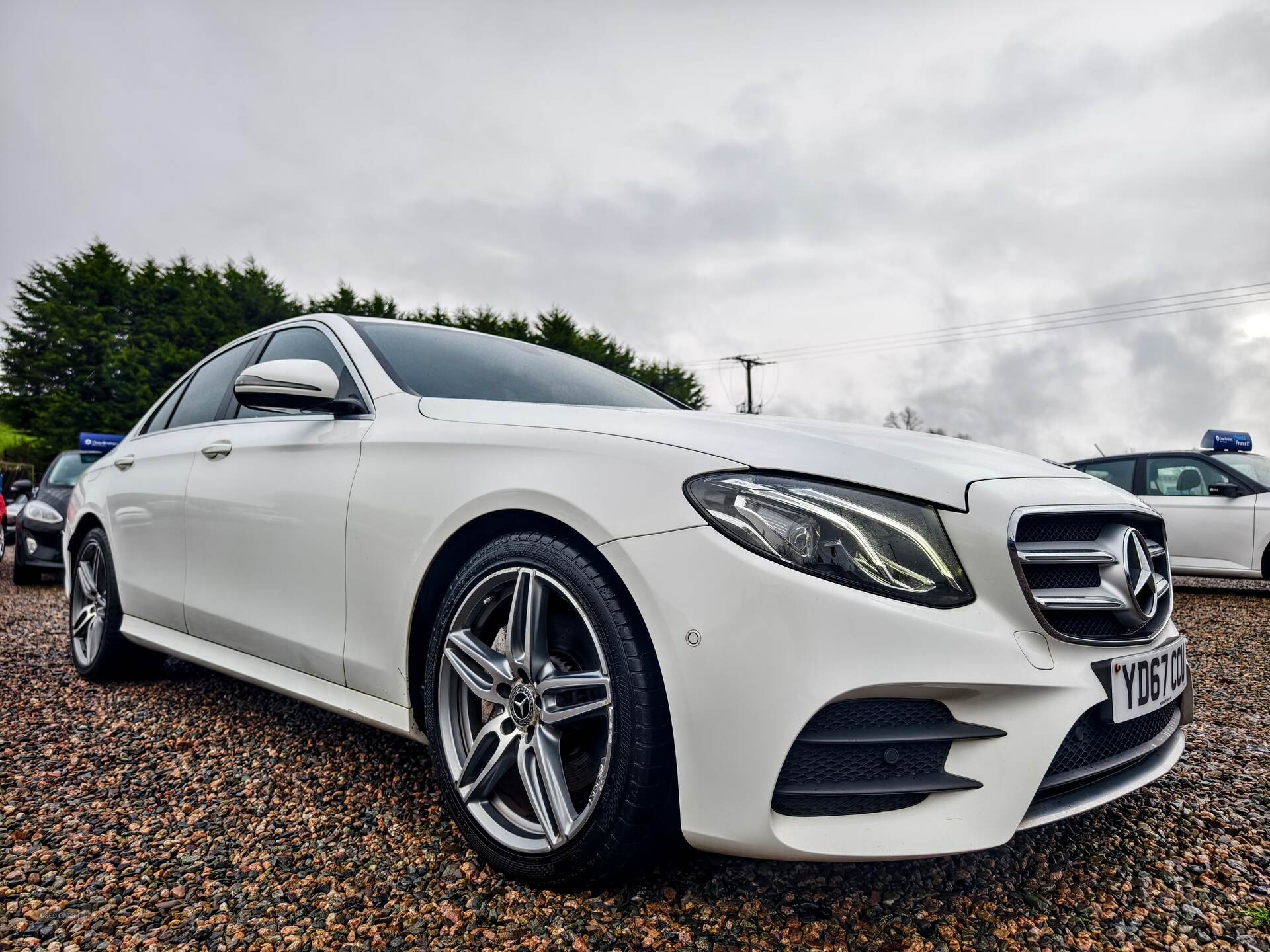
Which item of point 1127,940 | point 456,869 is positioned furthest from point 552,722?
point 1127,940

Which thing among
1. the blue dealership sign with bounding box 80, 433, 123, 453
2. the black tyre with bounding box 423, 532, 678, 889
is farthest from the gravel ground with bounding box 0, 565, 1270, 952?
the blue dealership sign with bounding box 80, 433, 123, 453

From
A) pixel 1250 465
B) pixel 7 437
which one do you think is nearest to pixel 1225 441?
pixel 1250 465

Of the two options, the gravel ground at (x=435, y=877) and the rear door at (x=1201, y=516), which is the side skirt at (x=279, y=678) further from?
the rear door at (x=1201, y=516)

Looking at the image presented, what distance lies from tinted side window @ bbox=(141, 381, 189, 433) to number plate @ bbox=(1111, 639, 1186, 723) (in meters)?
3.77

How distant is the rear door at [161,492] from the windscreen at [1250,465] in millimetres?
8512

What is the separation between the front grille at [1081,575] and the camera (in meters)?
1.58

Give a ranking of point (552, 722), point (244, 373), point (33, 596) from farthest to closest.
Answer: point (33, 596), point (244, 373), point (552, 722)

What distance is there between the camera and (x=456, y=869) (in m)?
1.89

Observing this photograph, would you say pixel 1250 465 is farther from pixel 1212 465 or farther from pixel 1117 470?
pixel 1117 470

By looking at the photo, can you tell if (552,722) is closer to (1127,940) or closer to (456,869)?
(456,869)

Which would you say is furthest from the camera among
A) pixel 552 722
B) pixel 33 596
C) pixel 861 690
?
pixel 33 596

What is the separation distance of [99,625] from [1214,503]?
29.1ft

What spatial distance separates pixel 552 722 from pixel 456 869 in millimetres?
488

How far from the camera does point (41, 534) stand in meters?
7.97
